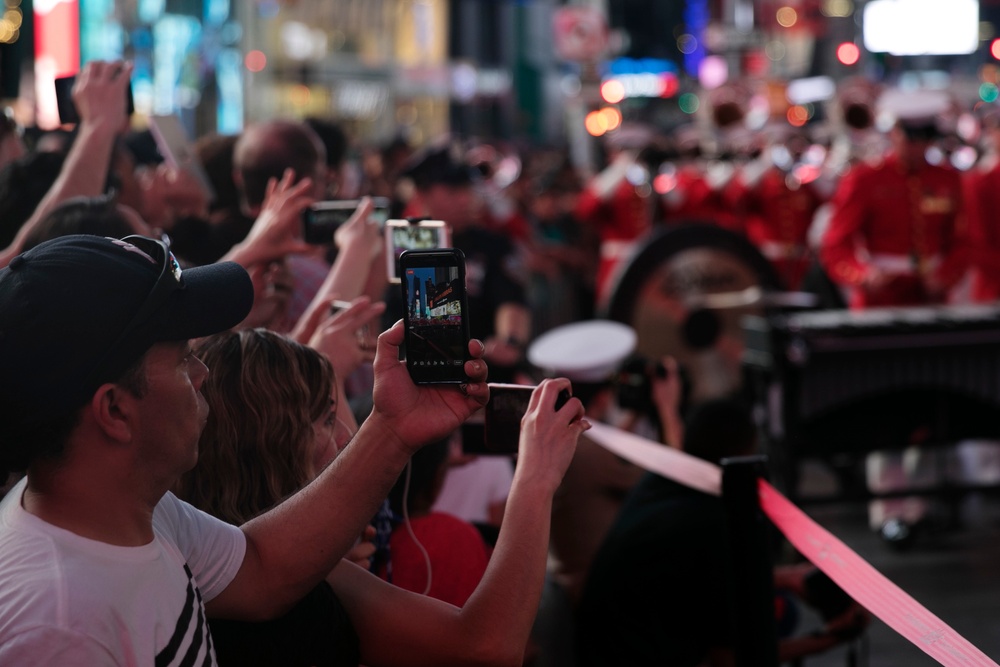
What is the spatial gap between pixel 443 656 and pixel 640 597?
59.1 inches

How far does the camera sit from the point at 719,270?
A: 8.16 m

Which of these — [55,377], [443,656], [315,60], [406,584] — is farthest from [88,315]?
[315,60]

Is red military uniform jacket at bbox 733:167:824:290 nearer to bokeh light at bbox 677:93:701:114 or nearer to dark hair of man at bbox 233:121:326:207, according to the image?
dark hair of man at bbox 233:121:326:207

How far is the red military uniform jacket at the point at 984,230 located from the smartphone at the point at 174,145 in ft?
18.3

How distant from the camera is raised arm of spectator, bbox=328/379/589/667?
1.92 m

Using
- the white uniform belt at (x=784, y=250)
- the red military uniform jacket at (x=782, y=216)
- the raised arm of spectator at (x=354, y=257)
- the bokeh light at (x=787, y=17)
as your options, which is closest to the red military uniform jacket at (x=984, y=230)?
the red military uniform jacket at (x=782, y=216)

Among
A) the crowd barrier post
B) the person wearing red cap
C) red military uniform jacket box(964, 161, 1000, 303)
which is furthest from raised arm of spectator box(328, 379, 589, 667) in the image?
red military uniform jacket box(964, 161, 1000, 303)

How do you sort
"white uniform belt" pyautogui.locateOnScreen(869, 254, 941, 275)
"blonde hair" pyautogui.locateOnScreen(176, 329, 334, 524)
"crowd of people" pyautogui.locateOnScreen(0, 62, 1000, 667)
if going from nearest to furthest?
"crowd of people" pyautogui.locateOnScreen(0, 62, 1000, 667) < "blonde hair" pyautogui.locateOnScreen(176, 329, 334, 524) < "white uniform belt" pyautogui.locateOnScreen(869, 254, 941, 275)

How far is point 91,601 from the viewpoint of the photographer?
4.83ft

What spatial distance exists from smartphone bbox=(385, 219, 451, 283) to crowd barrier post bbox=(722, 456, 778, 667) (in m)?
0.82

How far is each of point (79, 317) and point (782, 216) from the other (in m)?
10.5

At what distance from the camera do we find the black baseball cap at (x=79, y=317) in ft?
5.00

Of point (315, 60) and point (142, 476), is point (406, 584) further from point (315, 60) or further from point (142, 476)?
point (315, 60)

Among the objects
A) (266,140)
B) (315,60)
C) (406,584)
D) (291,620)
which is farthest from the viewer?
(315,60)
